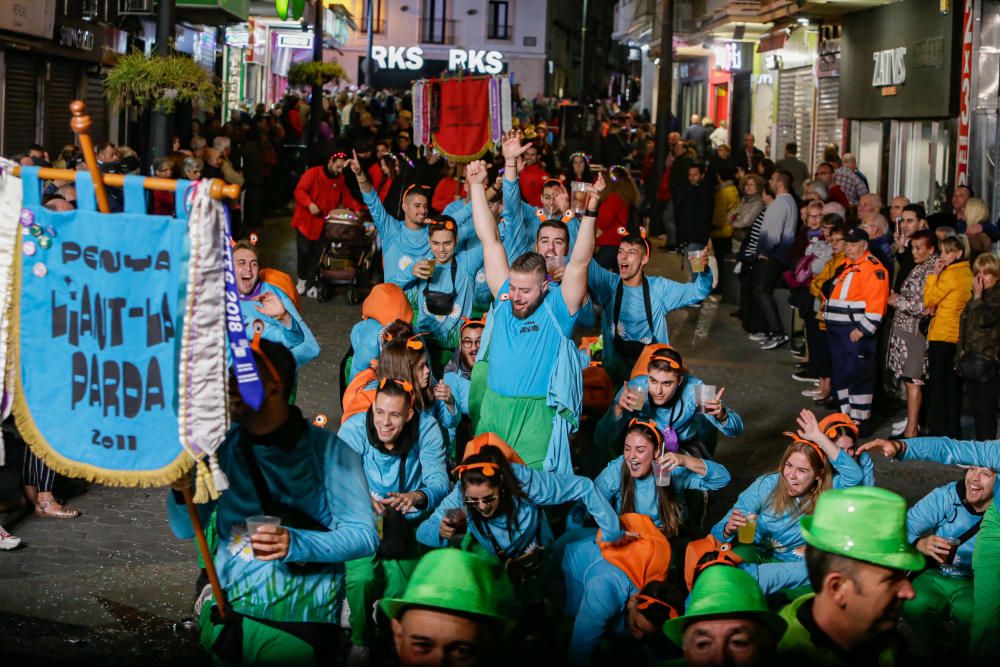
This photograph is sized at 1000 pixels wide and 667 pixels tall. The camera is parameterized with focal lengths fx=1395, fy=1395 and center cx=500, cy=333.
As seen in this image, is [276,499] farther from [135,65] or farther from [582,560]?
[135,65]

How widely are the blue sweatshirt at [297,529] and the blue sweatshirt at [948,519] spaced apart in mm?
3432

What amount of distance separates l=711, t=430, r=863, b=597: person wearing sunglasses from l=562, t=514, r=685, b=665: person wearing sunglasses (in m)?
0.47

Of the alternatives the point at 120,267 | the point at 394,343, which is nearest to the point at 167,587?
the point at 394,343

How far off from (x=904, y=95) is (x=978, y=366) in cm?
1046

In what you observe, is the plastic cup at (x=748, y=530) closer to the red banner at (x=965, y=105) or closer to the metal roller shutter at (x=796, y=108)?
the red banner at (x=965, y=105)

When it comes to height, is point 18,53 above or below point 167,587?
above

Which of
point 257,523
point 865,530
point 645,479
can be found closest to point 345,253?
point 645,479

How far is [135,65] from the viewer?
13.5 m

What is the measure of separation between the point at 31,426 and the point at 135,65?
9.74 m

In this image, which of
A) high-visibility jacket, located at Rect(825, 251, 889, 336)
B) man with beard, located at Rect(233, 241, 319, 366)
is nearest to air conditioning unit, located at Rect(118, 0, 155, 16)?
high-visibility jacket, located at Rect(825, 251, 889, 336)

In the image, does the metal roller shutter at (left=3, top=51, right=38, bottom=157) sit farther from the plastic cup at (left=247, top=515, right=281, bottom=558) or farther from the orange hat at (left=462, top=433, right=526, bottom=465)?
the plastic cup at (left=247, top=515, right=281, bottom=558)

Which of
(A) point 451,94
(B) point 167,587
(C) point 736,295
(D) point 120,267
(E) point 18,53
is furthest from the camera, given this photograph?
(E) point 18,53

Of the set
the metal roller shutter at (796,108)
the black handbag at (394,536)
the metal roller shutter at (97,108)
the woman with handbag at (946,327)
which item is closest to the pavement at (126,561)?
the woman with handbag at (946,327)

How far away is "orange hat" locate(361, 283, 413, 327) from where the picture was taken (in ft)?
31.6
